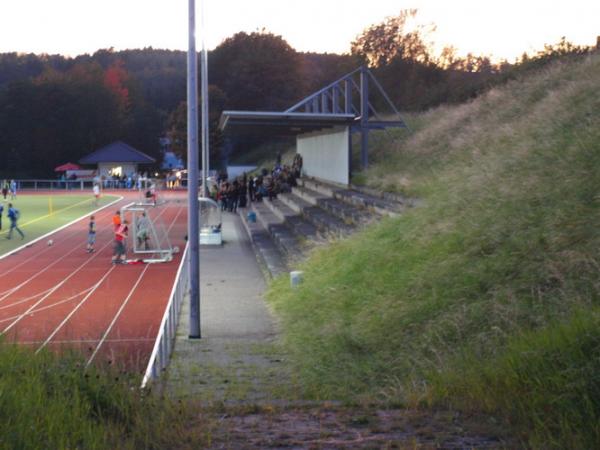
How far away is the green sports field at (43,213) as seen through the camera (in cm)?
3438

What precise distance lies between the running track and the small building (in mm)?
49822

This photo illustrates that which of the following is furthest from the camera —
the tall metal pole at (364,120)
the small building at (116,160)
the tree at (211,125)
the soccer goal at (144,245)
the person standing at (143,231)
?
the small building at (116,160)

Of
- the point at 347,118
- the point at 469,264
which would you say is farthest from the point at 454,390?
the point at 347,118

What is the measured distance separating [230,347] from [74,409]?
25.4ft

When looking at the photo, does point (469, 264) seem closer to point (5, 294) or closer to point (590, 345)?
point (590, 345)

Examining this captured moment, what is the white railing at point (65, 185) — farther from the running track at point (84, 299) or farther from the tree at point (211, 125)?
the running track at point (84, 299)

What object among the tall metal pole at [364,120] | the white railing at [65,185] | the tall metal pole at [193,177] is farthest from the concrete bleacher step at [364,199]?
the white railing at [65,185]

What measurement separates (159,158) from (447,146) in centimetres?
7141

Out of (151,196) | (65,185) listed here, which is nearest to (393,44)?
(151,196)

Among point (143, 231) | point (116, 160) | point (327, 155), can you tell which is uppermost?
point (327, 155)

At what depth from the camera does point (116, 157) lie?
81812mm

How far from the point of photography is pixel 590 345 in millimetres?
7152

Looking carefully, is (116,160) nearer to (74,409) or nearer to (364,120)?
(364,120)

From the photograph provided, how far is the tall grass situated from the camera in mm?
5465
